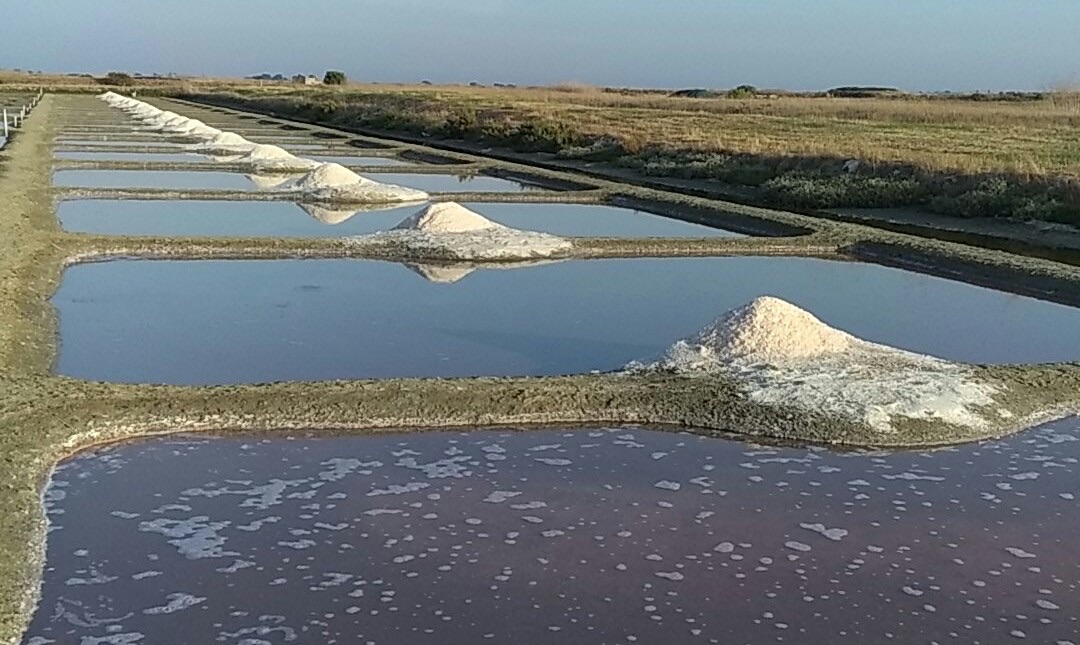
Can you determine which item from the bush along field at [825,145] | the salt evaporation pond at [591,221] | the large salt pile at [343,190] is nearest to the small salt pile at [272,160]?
the large salt pile at [343,190]

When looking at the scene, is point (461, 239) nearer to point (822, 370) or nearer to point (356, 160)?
point (822, 370)

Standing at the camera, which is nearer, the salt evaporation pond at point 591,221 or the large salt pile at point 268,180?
the salt evaporation pond at point 591,221

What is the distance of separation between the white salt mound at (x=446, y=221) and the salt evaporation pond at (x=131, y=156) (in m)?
7.89

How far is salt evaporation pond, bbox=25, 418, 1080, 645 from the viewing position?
3.19 m

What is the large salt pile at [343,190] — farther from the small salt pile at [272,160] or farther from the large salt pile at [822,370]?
the large salt pile at [822,370]

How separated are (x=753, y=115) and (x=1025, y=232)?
22.0m

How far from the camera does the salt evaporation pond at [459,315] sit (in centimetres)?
593

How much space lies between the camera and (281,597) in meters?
3.30

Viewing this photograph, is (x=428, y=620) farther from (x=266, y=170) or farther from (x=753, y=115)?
(x=753, y=115)

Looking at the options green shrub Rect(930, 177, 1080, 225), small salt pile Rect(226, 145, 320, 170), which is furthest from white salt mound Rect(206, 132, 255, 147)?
green shrub Rect(930, 177, 1080, 225)

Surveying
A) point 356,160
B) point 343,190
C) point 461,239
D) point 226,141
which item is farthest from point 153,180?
point 226,141

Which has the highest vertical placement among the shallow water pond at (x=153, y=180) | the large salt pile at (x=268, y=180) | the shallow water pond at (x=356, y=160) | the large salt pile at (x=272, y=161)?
the large salt pile at (x=272, y=161)

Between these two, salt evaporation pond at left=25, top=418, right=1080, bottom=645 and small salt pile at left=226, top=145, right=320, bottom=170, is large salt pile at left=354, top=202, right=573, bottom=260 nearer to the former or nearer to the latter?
salt evaporation pond at left=25, top=418, right=1080, bottom=645

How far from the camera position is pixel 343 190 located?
13289mm
